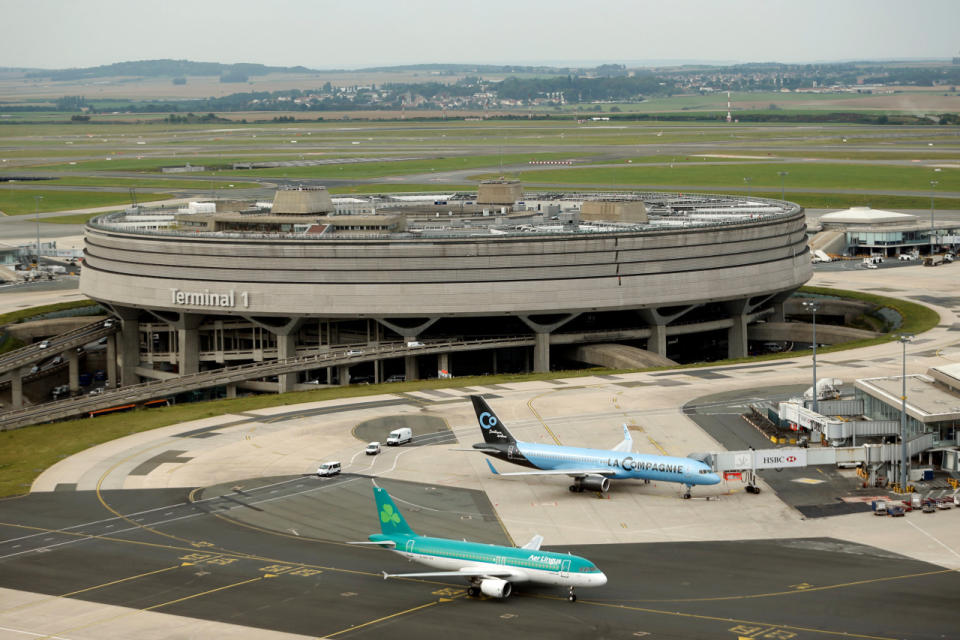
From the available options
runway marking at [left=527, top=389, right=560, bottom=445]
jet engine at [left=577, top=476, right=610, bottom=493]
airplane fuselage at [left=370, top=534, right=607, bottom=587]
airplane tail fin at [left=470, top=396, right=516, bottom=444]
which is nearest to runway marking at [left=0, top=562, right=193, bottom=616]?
airplane fuselage at [left=370, top=534, right=607, bottom=587]

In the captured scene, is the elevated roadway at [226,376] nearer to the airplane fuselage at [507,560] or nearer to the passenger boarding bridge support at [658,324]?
the passenger boarding bridge support at [658,324]

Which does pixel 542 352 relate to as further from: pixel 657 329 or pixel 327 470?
pixel 327 470

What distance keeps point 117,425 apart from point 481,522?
4198cm

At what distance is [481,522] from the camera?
72250 millimetres

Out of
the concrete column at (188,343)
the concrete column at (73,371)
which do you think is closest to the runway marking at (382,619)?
the concrete column at (188,343)

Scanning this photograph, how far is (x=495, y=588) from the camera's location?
58125 mm

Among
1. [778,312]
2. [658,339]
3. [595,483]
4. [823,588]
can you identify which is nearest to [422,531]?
[595,483]

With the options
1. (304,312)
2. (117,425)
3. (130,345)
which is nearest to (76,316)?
(130,345)

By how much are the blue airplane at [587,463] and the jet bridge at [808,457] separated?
1.89 m

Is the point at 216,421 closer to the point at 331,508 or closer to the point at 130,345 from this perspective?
the point at 331,508

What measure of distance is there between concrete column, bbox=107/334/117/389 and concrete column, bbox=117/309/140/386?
3.43 m

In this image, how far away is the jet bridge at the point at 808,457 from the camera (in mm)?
77938

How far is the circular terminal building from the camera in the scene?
12369 cm

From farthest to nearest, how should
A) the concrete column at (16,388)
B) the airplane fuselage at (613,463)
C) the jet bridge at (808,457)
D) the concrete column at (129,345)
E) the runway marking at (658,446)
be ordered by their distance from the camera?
the concrete column at (129,345)
the concrete column at (16,388)
the runway marking at (658,446)
the jet bridge at (808,457)
the airplane fuselage at (613,463)
